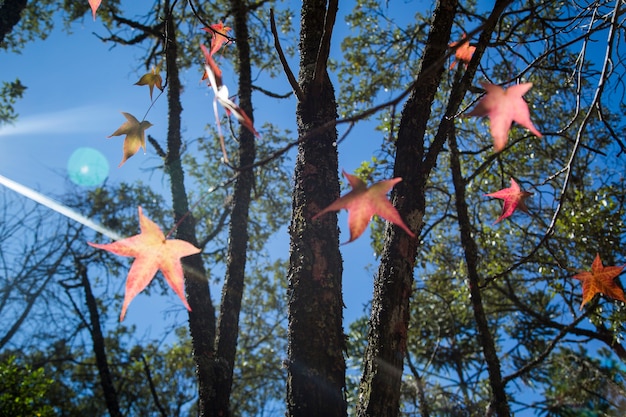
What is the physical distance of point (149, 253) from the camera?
1.07m

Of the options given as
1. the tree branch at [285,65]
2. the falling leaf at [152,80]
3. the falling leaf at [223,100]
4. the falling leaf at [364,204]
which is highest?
the falling leaf at [152,80]

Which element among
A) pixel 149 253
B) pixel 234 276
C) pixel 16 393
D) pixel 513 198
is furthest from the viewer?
pixel 16 393

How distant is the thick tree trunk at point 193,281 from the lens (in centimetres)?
259

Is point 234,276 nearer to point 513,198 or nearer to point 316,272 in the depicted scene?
point 316,272

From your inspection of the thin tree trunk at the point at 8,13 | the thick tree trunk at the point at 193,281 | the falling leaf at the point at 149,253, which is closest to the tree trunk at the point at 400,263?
the falling leaf at the point at 149,253

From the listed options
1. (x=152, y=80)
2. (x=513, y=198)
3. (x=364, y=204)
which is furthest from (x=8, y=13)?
(x=513, y=198)

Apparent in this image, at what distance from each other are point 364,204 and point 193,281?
252cm

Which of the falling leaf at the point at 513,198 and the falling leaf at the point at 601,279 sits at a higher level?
the falling leaf at the point at 513,198

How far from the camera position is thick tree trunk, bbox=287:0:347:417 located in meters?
1.41

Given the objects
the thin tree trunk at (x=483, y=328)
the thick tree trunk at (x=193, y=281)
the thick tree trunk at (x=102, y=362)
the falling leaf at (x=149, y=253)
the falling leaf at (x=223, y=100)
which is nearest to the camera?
the falling leaf at (x=223, y=100)

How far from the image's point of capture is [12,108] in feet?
18.1

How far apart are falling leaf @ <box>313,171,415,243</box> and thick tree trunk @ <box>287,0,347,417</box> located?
1.19 feet

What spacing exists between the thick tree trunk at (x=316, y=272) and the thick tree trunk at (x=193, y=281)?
613mm

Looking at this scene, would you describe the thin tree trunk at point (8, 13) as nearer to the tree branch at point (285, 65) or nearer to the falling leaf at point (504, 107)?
the tree branch at point (285, 65)
